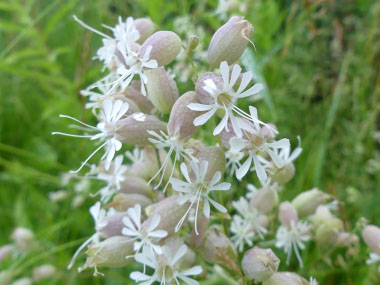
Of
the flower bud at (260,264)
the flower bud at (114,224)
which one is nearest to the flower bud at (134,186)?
the flower bud at (114,224)

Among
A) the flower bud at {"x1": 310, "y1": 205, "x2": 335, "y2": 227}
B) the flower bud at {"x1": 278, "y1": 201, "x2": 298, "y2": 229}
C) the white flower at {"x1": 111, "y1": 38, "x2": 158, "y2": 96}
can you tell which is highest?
the white flower at {"x1": 111, "y1": 38, "x2": 158, "y2": 96}

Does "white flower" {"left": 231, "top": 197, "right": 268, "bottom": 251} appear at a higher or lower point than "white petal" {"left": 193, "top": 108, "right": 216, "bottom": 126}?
lower

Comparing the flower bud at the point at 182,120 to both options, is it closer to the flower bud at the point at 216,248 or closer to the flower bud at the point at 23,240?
the flower bud at the point at 216,248

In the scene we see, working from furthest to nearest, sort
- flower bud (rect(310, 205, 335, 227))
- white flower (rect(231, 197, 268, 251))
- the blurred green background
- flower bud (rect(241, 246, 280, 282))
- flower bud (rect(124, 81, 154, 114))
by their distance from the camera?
the blurred green background < flower bud (rect(310, 205, 335, 227)) < white flower (rect(231, 197, 268, 251)) < flower bud (rect(124, 81, 154, 114)) < flower bud (rect(241, 246, 280, 282))

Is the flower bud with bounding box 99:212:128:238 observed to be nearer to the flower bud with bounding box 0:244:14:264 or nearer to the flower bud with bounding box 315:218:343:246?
the flower bud with bounding box 315:218:343:246

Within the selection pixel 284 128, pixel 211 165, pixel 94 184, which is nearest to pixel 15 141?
pixel 94 184

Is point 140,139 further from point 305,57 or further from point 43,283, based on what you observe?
point 305,57

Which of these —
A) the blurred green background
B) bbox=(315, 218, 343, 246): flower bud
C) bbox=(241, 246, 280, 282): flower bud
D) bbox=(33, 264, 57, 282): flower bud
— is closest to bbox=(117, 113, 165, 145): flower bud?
bbox=(241, 246, 280, 282): flower bud

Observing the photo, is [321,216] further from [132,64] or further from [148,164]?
[132,64]
